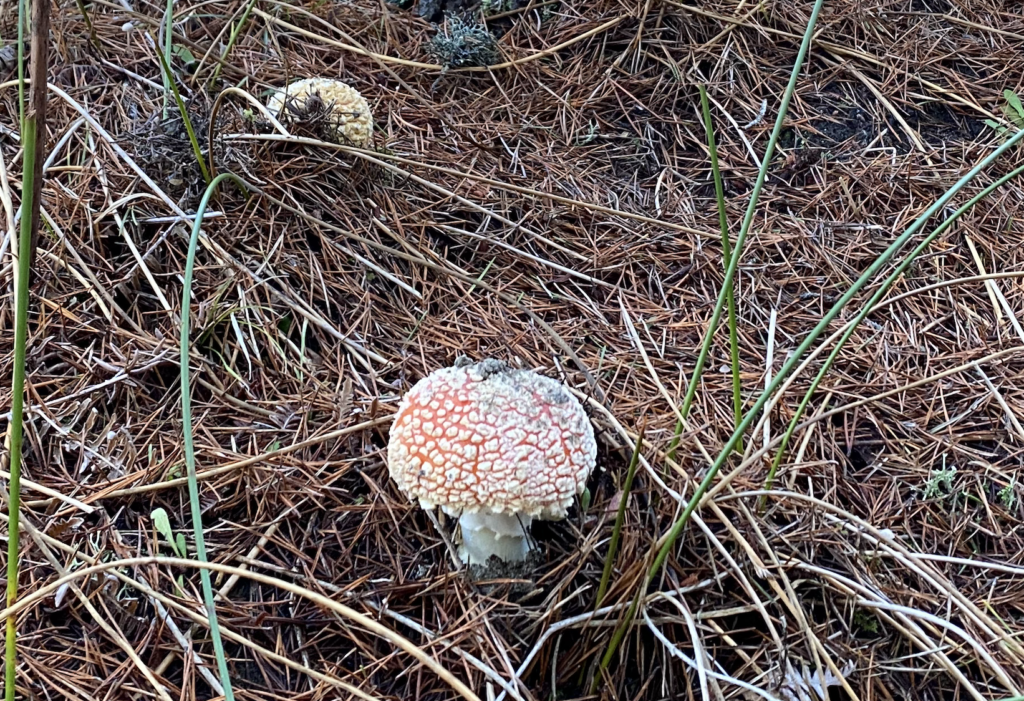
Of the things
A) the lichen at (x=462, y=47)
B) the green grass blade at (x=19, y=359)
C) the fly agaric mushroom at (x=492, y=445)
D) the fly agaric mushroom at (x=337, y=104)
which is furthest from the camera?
the lichen at (x=462, y=47)

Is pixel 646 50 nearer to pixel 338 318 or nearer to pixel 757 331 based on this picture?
pixel 757 331

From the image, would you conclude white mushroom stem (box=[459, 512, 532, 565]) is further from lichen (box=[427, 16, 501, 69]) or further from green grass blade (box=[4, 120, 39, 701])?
lichen (box=[427, 16, 501, 69])

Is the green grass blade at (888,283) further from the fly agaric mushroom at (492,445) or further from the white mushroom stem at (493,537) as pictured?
the white mushroom stem at (493,537)

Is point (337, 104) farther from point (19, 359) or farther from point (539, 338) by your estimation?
point (19, 359)

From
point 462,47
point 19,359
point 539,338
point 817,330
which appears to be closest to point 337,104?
point 462,47

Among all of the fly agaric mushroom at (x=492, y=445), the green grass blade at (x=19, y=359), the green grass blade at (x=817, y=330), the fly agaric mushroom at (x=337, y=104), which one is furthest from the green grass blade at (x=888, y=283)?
the fly agaric mushroom at (x=337, y=104)

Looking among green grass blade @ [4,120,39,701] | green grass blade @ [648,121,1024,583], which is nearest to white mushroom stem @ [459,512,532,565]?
green grass blade @ [648,121,1024,583]
